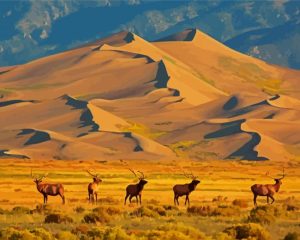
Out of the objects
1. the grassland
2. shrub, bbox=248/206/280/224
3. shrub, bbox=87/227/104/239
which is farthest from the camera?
shrub, bbox=248/206/280/224

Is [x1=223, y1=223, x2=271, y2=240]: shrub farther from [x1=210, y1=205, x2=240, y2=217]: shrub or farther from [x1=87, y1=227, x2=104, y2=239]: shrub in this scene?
[x1=210, y1=205, x2=240, y2=217]: shrub

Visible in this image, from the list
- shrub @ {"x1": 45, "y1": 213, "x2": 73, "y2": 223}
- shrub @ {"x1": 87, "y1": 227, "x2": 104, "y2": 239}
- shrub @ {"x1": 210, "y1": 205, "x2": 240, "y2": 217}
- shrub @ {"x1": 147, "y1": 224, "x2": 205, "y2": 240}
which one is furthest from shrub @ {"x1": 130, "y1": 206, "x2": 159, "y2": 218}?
shrub @ {"x1": 87, "y1": 227, "x2": 104, "y2": 239}

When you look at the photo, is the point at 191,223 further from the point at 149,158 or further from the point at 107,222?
the point at 149,158

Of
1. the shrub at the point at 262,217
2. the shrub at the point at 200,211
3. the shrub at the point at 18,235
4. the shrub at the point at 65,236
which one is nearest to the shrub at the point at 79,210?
the shrub at the point at 200,211

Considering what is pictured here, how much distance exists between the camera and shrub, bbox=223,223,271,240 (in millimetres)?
34406

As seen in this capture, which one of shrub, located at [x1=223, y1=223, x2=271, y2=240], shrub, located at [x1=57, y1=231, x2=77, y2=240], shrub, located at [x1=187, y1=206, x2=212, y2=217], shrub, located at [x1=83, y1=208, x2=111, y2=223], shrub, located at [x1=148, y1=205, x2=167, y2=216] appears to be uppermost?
shrub, located at [x1=57, y1=231, x2=77, y2=240]

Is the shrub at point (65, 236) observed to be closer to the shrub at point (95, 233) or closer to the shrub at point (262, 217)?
the shrub at point (95, 233)

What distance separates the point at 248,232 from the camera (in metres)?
34.7

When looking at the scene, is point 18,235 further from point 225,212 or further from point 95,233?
point 225,212

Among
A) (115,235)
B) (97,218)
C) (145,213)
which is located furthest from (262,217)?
(115,235)

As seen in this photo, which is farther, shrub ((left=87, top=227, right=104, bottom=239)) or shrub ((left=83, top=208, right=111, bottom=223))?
shrub ((left=83, top=208, right=111, bottom=223))

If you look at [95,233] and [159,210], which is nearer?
[95,233]

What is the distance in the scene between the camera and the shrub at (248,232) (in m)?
34.4

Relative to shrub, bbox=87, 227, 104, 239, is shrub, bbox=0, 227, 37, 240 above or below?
above
